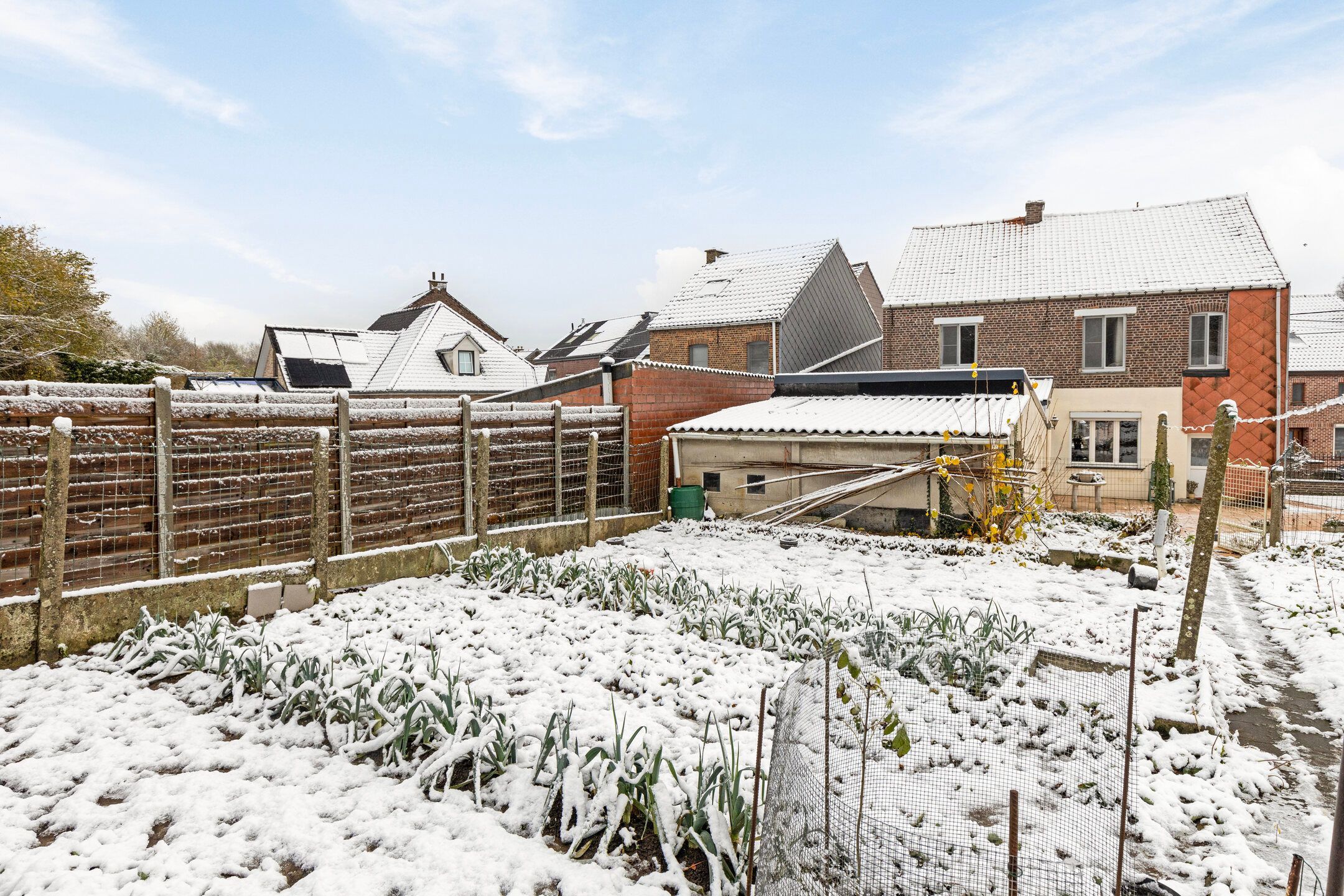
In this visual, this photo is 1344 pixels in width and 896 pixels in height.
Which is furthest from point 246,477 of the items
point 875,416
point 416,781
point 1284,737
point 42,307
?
point 42,307

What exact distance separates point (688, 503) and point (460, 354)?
68.8ft

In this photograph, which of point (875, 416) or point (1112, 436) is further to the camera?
point (1112, 436)

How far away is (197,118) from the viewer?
1065 cm

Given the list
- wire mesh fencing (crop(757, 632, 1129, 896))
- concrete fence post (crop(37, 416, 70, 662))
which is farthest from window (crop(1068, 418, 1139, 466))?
concrete fence post (crop(37, 416, 70, 662))

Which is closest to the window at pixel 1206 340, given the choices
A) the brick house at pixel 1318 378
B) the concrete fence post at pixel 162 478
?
the brick house at pixel 1318 378

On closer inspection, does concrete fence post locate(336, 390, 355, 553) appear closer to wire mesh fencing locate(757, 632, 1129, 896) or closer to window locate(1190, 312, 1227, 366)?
wire mesh fencing locate(757, 632, 1129, 896)

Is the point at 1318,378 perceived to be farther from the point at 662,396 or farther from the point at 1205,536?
the point at 1205,536

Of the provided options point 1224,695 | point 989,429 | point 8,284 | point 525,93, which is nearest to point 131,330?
point 8,284

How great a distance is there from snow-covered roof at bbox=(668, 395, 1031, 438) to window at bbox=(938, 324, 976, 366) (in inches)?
280

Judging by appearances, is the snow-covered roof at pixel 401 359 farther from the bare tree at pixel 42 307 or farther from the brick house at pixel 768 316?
the brick house at pixel 768 316

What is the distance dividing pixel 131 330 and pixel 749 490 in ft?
198

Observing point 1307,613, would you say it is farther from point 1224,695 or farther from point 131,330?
point 131,330

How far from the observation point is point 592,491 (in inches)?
396

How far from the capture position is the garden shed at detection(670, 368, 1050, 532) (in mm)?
11008
